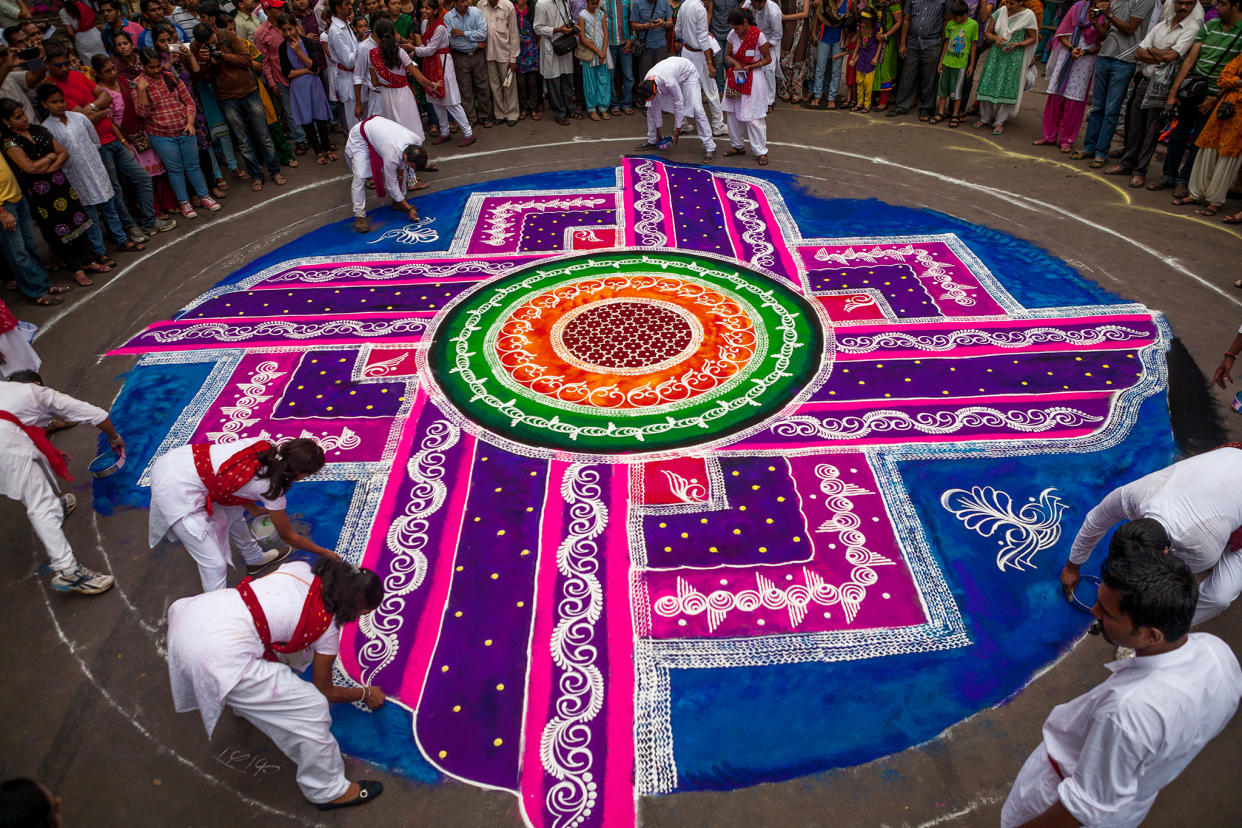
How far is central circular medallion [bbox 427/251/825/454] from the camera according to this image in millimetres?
5062

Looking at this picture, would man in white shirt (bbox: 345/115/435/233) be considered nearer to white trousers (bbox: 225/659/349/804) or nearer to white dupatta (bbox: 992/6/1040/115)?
white trousers (bbox: 225/659/349/804)

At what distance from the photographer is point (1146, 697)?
2.10 meters

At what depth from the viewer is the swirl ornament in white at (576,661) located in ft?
10.1

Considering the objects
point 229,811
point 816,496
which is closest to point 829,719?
point 816,496

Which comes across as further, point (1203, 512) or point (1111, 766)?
point (1203, 512)

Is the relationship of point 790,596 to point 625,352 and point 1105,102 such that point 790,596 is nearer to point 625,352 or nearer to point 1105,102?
point 625,352

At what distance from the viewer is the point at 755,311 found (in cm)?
618

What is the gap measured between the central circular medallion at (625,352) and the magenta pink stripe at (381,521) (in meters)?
0.30

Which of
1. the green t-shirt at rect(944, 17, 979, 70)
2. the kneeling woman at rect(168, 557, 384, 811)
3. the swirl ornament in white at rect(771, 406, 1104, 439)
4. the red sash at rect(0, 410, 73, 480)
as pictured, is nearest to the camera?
the kneeling woman at rect(168, 557, 384, 811)

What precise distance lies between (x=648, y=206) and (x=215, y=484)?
5489mm

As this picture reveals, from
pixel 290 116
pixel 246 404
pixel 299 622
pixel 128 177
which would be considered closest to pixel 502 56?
pixel 290 116

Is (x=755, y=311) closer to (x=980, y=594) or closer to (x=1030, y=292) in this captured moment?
(x=1030, y=292)

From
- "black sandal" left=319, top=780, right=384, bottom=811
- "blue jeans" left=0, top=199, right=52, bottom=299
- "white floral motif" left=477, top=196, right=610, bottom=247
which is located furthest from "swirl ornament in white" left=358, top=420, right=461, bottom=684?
"blue jeans" left=0, top=199, right=52, bottom=299

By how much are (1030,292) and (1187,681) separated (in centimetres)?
484
